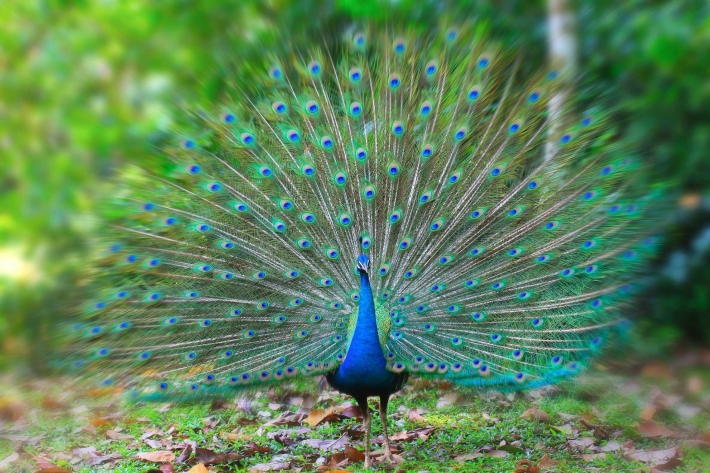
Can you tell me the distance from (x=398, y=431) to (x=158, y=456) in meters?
1.22

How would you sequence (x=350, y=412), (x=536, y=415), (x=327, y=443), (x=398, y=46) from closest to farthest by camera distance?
(x=398, y=46) → (x=327, y=443) → (x=536, y=415) → (x=350, y=412)

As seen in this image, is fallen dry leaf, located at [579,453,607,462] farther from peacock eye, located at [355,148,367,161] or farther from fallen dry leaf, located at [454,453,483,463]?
peacock eye, located at [355,148,367,161]

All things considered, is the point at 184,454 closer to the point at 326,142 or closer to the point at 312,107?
the point at 326,142

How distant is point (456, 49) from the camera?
2908 millimetres

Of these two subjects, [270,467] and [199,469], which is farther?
[270,467]

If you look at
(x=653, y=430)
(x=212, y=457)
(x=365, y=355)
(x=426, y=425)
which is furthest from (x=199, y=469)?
(x=653, y=430)

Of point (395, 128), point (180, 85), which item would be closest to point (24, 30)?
point (180, 85)

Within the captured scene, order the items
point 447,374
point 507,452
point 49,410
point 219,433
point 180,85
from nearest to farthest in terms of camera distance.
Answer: point 447,374, point 507,452, point 219,433, point 49,410, point 180,85

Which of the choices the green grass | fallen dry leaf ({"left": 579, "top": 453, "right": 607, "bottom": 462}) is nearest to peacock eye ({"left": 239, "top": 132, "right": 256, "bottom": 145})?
the green grass

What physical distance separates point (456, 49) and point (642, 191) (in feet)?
3.60

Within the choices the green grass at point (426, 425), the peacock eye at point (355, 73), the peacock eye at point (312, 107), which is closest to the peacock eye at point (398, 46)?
the peacock eye at point (355, 73)

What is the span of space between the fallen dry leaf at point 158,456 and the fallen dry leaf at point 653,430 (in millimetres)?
2268

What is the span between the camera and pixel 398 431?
11.3 feet

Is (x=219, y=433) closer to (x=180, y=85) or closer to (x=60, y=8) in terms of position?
(x=180, y=85)
